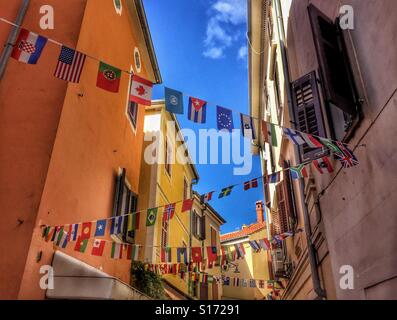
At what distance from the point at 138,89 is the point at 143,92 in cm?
9

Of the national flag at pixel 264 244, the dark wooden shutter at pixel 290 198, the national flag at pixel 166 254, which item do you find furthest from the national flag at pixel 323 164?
the national flag at pixel 166 254

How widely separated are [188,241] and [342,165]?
48.9 ft

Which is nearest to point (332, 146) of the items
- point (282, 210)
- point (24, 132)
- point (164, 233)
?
point (24, 132)

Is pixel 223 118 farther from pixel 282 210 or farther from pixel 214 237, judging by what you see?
pixel 214 237

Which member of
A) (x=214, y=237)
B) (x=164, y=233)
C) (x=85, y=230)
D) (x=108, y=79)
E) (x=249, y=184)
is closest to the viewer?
(x=108, y=79)

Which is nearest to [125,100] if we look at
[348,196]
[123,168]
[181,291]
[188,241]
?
[123,168]

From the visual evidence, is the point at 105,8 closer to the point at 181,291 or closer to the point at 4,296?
the point at 4,296

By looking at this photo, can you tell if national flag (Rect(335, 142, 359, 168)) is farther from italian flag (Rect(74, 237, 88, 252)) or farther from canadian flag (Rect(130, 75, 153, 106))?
italian flag (Rect(74, 237, 88, 252))

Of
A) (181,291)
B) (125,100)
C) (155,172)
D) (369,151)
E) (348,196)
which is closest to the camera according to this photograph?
(369,151)

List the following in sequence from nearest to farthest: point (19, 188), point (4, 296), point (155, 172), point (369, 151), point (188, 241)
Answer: point (369, 151) < point (4, 296) < point (19, 188) < point (155, 172) < point (188, 241)

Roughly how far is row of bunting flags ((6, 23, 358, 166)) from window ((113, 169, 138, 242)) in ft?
14.1

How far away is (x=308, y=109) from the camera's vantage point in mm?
6918

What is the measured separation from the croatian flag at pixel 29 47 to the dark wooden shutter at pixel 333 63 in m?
3.88

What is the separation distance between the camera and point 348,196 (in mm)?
5480
